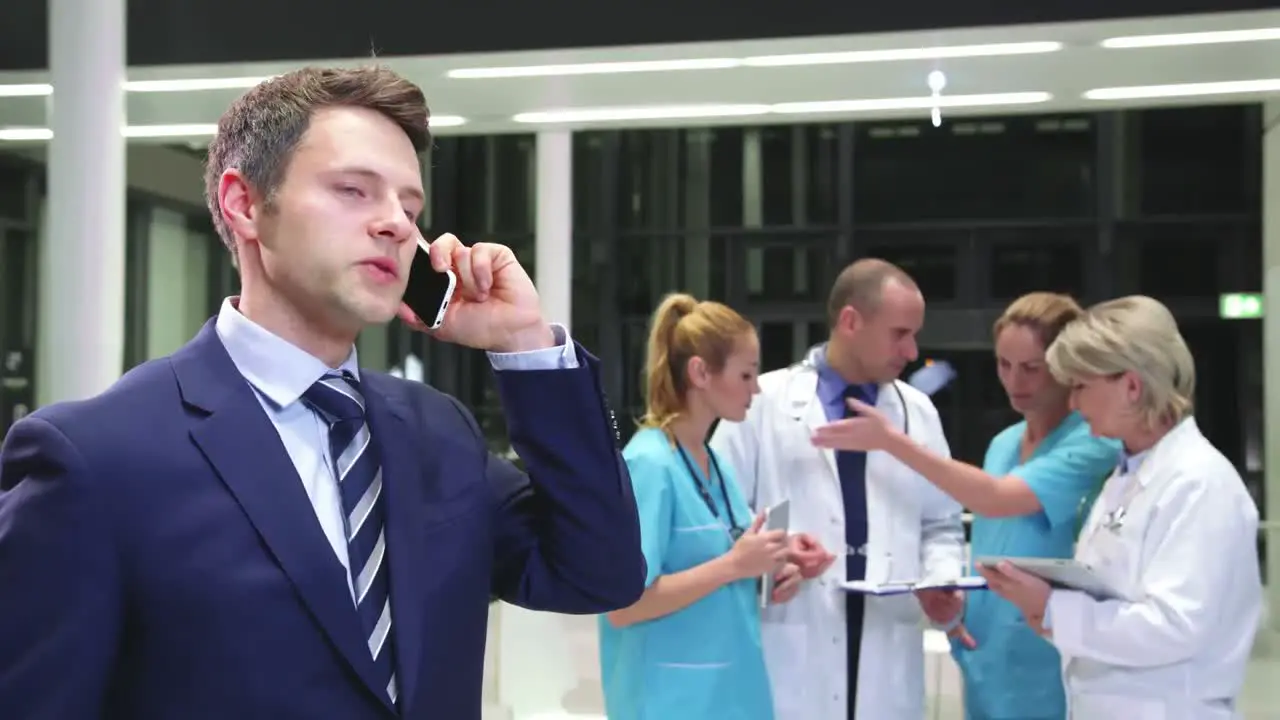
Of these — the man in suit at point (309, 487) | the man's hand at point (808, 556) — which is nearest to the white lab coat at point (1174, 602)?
the man's hand at point (808, 556)

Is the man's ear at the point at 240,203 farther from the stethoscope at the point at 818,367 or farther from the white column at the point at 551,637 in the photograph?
the white column at the point at 551,637

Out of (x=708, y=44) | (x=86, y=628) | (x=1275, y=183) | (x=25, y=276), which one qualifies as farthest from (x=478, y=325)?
(x=1275, y=183)

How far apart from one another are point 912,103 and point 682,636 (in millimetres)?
2286

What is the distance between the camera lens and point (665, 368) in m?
2.87

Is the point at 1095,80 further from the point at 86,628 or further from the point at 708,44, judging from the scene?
the point at 86,628

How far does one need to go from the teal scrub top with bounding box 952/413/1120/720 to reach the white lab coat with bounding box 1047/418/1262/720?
19.4 inches

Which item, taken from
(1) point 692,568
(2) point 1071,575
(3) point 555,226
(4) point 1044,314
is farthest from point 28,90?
(2) point 1071,575

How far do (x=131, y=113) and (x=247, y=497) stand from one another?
319cm

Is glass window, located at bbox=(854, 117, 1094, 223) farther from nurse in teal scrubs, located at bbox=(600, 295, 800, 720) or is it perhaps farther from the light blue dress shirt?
the light blue dress shirt

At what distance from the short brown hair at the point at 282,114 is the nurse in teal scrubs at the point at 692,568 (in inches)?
58.1

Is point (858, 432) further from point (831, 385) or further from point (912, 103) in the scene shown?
point (912, 103)

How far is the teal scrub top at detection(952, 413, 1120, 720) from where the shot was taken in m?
2.96

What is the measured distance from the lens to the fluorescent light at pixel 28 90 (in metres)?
3.23

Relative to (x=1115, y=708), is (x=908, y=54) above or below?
above
